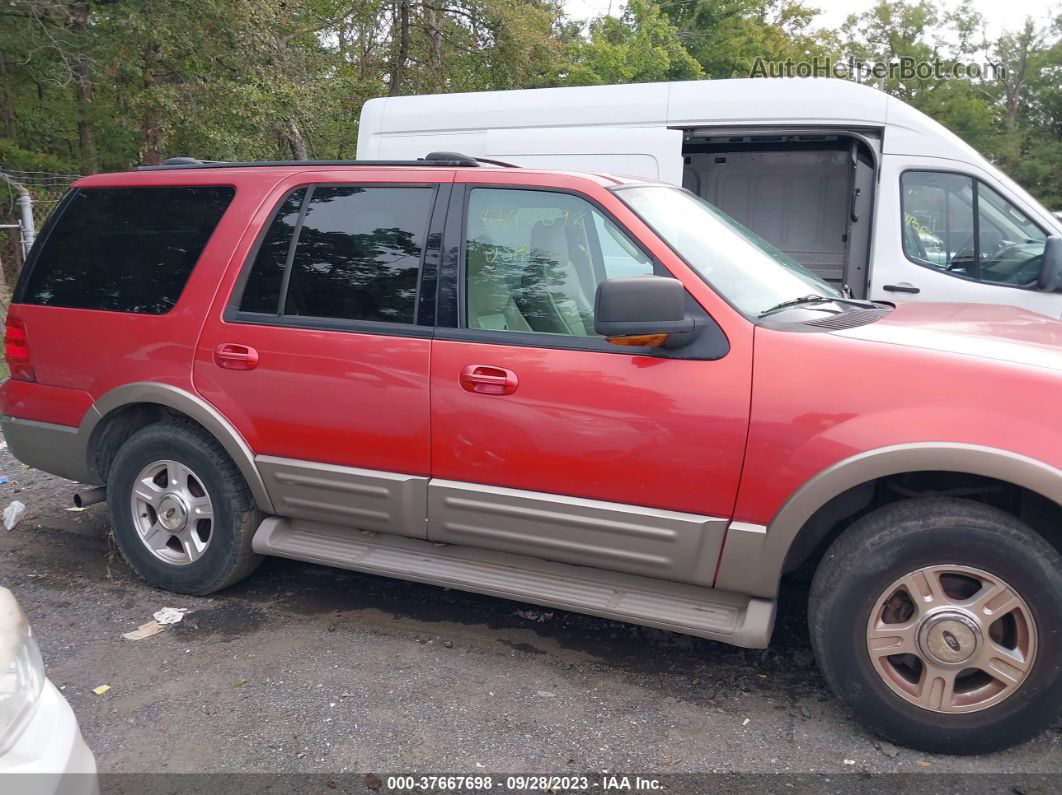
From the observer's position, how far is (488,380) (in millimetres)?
3299

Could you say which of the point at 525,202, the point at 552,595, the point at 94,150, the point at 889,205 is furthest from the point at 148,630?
the point at 94,150

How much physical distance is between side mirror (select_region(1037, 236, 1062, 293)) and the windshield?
9.27ft

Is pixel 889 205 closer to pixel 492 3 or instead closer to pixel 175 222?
pixel 175 222

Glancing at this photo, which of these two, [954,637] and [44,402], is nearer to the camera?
[954,637]

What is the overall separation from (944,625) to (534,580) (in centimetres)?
145

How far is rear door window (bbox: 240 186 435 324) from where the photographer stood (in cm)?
360

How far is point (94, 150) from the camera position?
53.8ft

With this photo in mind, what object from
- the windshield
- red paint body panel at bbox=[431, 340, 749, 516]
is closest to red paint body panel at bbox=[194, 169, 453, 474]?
red paint body panel at bbox=[431, 340, 749, 516]

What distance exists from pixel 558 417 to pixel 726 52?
1015 inches

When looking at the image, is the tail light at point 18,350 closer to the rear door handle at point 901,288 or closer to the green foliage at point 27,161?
the rear door handle at point 901,288

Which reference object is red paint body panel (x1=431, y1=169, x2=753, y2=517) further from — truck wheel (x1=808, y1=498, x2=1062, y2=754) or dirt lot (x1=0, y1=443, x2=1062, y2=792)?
dirt lot (x1=0, y1=443, x2=1062, y2=792)

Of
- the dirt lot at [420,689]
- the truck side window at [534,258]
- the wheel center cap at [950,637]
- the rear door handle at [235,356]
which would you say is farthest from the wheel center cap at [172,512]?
the wheel center cap at [950,637]

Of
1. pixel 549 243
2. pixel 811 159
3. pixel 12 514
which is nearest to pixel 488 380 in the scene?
pixel 549 243

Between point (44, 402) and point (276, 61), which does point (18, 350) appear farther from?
point (276, 61)
